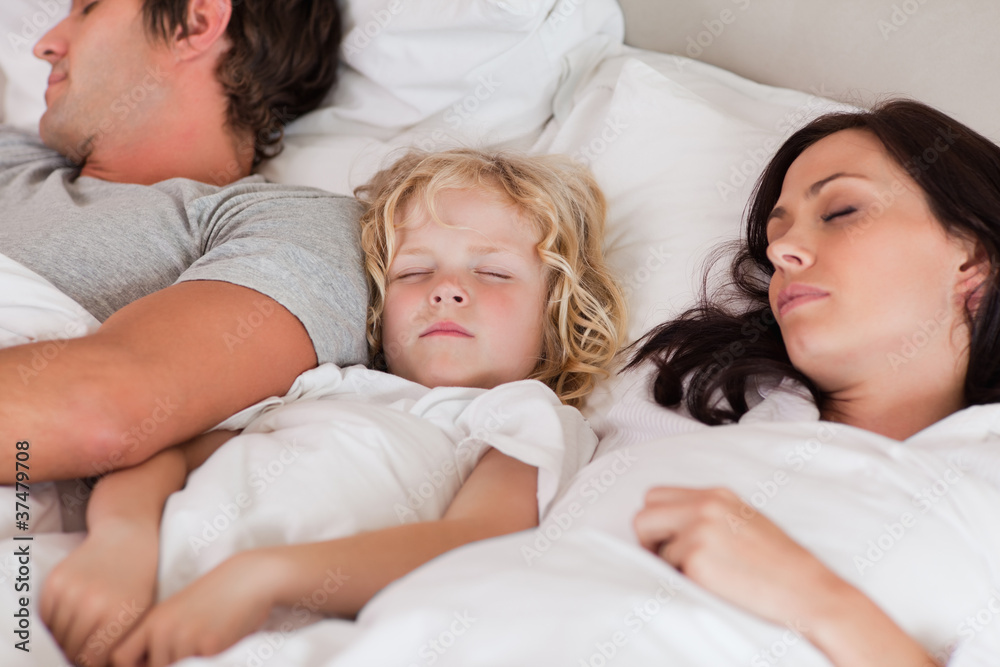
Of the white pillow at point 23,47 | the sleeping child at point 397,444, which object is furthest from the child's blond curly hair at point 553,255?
the white pillow at point 23,47

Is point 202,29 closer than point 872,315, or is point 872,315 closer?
point 872,315

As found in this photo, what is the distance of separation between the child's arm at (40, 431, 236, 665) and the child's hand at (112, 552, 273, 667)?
0.09 ft

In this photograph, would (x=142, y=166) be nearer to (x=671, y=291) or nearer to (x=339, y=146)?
(x=339, y=146)

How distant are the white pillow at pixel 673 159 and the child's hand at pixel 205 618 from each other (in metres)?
0.85

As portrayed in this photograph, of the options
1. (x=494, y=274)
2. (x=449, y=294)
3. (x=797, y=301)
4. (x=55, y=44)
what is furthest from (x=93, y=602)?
(x=55, y=44)

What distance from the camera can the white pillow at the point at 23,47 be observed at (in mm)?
2070

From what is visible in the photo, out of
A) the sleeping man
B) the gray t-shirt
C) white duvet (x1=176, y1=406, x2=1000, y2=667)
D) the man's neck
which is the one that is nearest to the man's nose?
the sleeping man

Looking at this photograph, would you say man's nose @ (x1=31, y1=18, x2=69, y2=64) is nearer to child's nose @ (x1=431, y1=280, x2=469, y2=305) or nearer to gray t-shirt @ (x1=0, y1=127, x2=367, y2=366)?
gray t-shirt @ (x1=0, y1=127, x2=367, y2=366)

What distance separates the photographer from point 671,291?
142 centimetres

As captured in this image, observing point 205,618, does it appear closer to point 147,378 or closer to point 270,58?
point 147,378

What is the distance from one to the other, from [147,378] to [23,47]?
5.19ft

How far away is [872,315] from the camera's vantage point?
1.02m

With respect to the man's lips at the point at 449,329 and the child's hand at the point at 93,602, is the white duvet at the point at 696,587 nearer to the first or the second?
the child's hand at the point at 93,602

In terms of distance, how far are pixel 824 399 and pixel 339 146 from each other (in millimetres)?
1308
